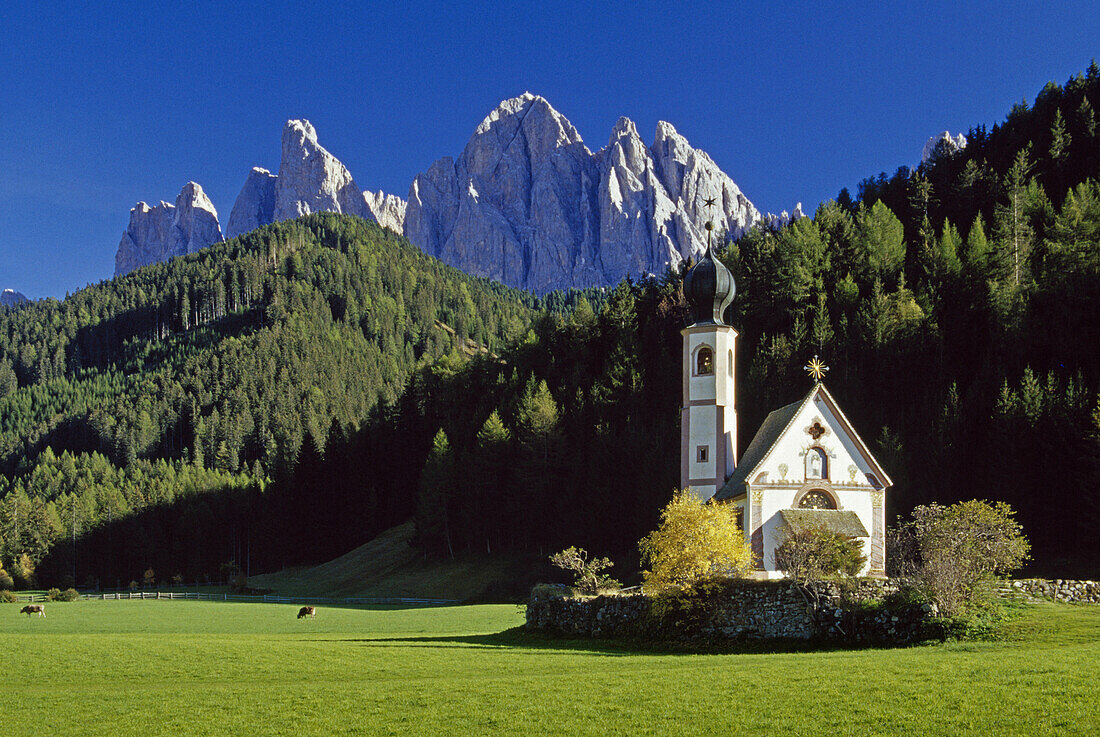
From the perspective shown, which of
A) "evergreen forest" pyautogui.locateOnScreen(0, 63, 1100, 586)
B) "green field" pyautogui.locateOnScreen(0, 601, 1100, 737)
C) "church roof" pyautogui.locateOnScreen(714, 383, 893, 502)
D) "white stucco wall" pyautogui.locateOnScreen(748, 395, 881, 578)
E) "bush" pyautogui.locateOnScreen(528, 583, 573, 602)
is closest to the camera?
"green field" pyautogui.locateOnScreen(0, 601, 1100, 737)

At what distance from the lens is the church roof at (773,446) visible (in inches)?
1650

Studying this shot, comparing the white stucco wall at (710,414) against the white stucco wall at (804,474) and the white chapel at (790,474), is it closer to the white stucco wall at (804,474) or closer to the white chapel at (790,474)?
the white chapel at (790,474)

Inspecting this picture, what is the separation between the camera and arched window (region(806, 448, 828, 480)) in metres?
42.2

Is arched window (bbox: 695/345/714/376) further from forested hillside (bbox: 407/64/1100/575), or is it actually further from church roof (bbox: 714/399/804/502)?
forested hillside (bbox: 407/64/1100/575)

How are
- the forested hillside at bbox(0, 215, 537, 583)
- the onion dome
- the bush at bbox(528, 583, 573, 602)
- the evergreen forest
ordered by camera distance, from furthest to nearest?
the forested hillside at bbox(0, 215, 537, 583)
the evergreen forest
the onion dome
the bush at bbox(528, 583, 573, 602)

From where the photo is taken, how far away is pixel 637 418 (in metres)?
80.4

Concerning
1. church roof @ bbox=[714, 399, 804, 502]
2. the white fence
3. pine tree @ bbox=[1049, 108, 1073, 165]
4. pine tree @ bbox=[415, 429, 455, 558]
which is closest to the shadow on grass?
church roof @ bbox=[714, 399, 804, 502]

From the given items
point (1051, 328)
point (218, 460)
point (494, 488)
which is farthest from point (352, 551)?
point (1051, 328)

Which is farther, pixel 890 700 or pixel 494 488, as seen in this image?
pixel 494 488

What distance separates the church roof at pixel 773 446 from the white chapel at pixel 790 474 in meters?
0.04

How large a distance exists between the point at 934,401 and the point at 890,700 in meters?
49.5

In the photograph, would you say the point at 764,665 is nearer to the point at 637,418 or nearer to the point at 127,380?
the point at 637,418

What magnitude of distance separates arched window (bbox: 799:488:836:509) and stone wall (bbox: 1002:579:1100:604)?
39.5 ft

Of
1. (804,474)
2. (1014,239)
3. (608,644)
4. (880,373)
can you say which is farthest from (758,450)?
(1014,239)
